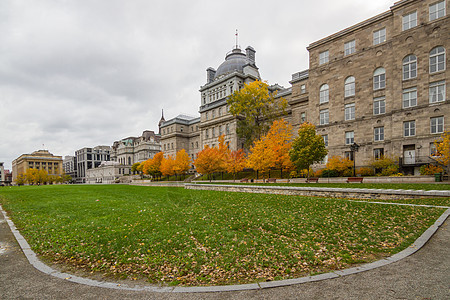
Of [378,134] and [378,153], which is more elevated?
[378,134]

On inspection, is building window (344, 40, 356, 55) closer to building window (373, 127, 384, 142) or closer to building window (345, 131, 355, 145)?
building window (345, 131, 355, 145)

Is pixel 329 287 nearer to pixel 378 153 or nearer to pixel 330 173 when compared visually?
pixel 330 173

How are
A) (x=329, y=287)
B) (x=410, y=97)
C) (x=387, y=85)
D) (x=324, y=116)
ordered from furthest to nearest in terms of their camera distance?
1. (x=324, y=116)
2. (x=387, y=85)
3. (x=410, y=97)
4. (x=329, y=287)

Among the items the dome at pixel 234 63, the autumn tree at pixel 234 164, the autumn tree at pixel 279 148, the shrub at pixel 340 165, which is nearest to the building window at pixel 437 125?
the shrub at pixel 340 165

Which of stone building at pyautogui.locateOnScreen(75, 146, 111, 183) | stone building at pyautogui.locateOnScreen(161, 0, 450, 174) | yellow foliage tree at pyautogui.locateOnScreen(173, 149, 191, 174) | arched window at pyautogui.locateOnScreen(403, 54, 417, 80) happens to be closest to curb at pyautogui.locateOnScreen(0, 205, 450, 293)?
stone building at pyautogui.locateOnScreen(161, 0, 450, 174)

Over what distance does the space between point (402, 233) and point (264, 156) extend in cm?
2558

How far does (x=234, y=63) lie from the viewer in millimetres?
67250

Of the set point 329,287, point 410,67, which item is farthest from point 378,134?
point 329,287

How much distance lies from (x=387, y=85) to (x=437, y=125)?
322 inches

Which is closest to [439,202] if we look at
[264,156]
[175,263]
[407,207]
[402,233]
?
[407,207]

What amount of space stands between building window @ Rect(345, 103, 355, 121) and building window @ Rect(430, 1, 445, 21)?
13.7 metres

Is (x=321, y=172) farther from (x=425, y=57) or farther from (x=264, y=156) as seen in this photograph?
(x=425, y=57)

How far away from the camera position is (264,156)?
107 feet

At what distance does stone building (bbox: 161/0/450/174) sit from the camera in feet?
91.4
